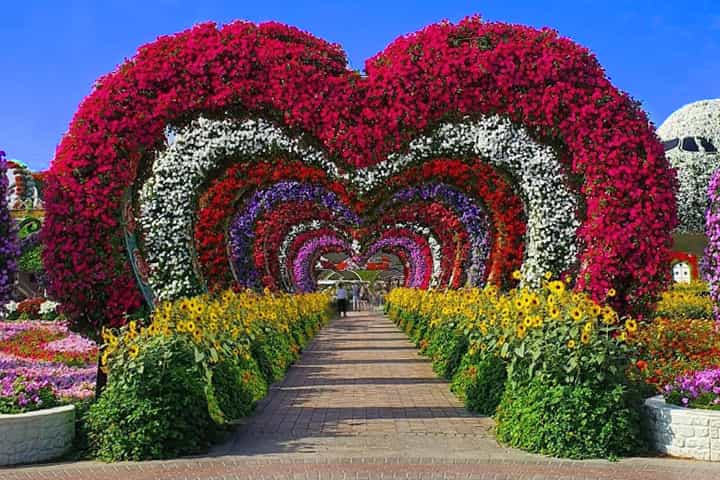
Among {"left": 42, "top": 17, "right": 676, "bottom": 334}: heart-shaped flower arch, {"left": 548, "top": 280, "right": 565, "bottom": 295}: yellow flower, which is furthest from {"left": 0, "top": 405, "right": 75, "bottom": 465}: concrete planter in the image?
{"left": 548, "top": 280, "right": 565, "bottom": 295}: yellow flower

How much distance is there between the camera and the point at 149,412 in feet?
22.0

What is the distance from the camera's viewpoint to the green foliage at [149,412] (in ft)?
22.0

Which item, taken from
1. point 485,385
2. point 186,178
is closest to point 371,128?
point 485,385

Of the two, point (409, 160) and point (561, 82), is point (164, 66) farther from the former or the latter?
point (561, 82)

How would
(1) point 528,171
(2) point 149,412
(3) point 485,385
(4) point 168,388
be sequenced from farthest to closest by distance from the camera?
(1) point 528,171 → (3) point 485,385 → (4) point 168,388 → (2) point 149,412

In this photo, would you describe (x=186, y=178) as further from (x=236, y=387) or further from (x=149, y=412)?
(x=149, y=412)

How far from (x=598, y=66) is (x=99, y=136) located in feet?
17.1

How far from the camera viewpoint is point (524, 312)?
750 centimetres

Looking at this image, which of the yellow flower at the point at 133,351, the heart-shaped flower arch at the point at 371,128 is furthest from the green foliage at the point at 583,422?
the yellow flower at the point at 133,351

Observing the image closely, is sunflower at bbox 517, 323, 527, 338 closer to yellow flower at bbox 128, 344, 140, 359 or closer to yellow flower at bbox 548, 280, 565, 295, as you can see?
yellow flower at bbox 548, 280, 565, 295

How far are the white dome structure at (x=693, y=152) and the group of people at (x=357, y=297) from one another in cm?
1310

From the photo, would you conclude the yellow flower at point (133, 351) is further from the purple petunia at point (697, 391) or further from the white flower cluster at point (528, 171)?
the purple petunia at point (697, 391)

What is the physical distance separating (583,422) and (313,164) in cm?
446

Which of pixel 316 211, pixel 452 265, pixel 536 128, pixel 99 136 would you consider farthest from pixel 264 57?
pixel 452 265
